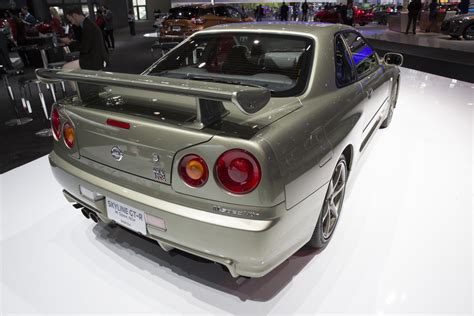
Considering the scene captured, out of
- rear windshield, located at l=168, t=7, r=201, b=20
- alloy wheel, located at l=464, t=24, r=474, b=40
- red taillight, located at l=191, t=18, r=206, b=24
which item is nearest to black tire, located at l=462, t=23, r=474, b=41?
alloy wheel, located at l=464, t=24, r=474, b=40

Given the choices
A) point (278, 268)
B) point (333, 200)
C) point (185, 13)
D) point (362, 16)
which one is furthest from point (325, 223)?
point (362, 16)

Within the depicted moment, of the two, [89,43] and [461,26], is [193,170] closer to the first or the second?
[89,43]

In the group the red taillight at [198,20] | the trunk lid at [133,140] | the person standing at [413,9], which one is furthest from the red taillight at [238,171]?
the person standing at [413,9]

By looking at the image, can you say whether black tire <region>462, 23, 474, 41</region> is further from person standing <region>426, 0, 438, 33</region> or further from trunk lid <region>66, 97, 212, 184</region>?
trunk lid <region>66, 97, 212, 184</region>

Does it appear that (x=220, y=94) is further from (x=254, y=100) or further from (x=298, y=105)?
(x=298, y=105)

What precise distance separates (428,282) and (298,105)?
116cm

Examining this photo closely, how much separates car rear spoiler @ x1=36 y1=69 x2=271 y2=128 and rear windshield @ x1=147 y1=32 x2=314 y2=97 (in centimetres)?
50

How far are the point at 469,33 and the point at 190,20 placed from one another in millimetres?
9498

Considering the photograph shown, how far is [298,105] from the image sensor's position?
1796 mm

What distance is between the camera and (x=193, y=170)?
4.92ft

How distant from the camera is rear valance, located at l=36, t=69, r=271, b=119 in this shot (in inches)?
52.4

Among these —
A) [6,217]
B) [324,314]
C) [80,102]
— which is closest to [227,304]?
[324,314]

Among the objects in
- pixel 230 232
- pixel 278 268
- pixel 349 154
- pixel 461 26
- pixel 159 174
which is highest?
pixel 159 174

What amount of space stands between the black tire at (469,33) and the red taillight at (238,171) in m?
13.8
